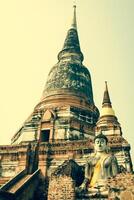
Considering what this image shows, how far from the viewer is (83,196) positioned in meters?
12.2

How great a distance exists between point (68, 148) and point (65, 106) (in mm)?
3908

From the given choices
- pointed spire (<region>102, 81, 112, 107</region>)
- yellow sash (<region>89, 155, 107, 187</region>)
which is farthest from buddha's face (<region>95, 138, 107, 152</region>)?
pointed spire (<region>102, 81, 112, 107</region>)

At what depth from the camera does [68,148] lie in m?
18.2

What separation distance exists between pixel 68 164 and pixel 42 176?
2.81m

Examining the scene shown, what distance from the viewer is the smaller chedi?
13.0 metres

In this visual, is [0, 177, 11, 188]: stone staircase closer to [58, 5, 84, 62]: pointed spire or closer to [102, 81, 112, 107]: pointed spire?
[102, 81, 112, 107]: pointed spire

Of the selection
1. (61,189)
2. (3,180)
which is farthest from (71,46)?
(61,189)

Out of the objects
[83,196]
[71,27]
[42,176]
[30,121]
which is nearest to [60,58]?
[71,27]

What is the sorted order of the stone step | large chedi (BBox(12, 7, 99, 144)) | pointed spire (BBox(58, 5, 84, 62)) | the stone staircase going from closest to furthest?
1. the stone step
2. the stone staircase
3. large chedi (BBox(12, 7, 99, 144))
4. pointed spire (BBox(58, 5, 84, 62))

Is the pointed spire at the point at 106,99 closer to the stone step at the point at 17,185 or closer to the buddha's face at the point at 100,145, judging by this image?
the buddha's face at the point at 100,145

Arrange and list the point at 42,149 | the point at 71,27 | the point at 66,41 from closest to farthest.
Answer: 1. the point at 42,149
2. the point at 66,41
3. the point at 71,27

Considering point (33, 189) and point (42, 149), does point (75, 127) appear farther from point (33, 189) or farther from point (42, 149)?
point (33, 189)

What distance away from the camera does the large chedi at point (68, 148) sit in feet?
40.6

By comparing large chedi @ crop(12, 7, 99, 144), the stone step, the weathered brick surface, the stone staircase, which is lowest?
the weathered brick surface
